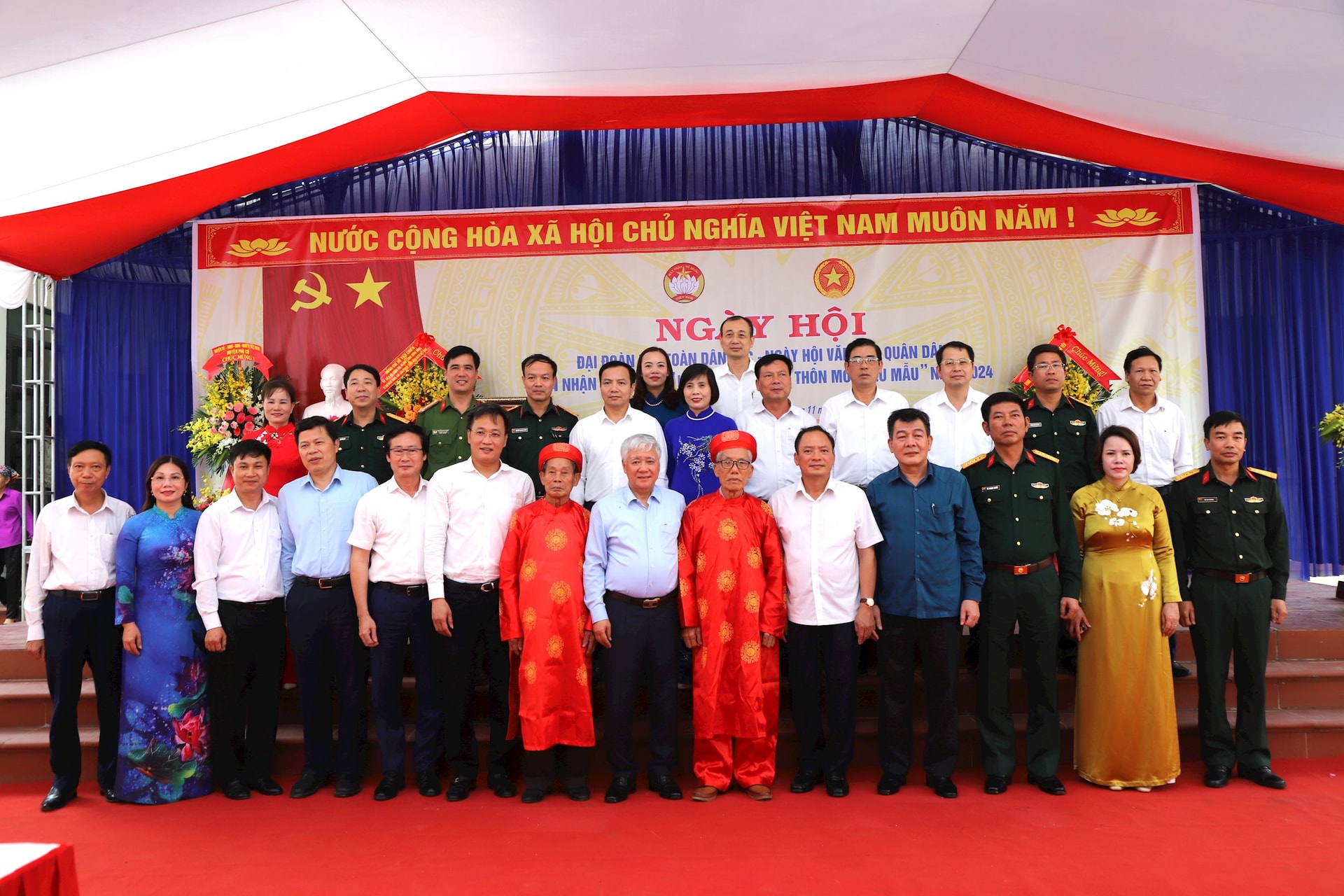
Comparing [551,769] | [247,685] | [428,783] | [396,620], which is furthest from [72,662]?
[551,769]

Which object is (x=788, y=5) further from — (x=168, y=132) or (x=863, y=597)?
(x=168, y=132)

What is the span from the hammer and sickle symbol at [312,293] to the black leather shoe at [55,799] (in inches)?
115

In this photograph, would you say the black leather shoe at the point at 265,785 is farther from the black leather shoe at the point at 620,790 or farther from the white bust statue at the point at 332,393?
the white bust statue at the point at 332,393

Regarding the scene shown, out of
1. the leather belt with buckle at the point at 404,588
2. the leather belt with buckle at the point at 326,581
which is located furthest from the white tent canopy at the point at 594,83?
the leather belt with buckle at the point at 404,588

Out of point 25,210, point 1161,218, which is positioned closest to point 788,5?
point 1161,218

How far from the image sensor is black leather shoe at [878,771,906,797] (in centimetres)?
353

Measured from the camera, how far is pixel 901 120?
5.69 m

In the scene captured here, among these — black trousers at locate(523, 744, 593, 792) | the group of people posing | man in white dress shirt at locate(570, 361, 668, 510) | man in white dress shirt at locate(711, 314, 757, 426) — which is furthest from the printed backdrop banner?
black trousers at locate(523, 744, 593, 792)

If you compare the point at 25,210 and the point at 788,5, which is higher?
the point at 788,5

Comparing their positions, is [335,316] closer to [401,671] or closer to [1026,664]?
[401,671]

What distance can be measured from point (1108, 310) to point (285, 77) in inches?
177

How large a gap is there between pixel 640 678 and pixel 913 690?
1.06 m

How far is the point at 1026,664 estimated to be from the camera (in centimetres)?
365

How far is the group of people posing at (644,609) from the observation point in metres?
3.56
